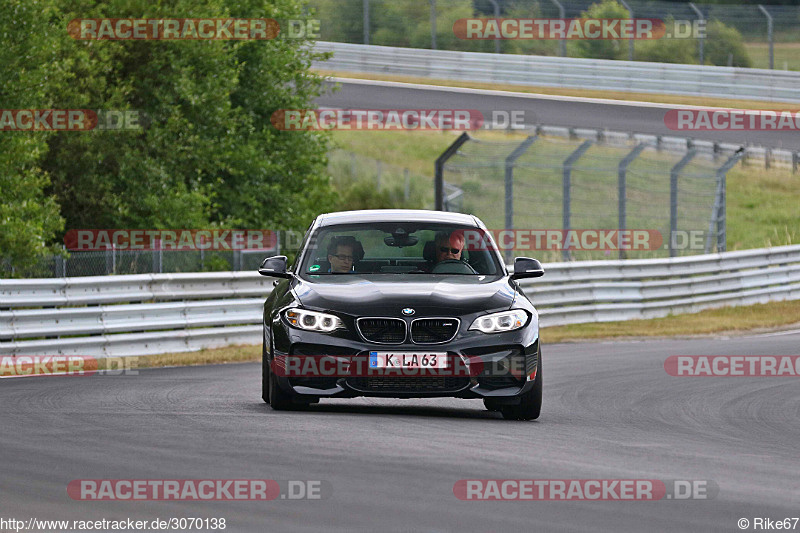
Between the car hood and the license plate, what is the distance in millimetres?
263

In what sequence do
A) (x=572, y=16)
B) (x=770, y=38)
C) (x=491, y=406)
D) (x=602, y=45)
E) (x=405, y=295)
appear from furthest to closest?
(x=602, y=45)
(x=572, y=16)
(x=770, y=38)
(x=491, y=406)
(x=405, y=295)

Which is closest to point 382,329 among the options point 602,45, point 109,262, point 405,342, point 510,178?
point 405,342

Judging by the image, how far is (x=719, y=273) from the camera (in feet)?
80.8

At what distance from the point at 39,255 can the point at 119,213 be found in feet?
15.9

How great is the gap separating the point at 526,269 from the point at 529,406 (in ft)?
4.01

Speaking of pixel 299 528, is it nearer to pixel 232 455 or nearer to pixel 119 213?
pixel 232 455

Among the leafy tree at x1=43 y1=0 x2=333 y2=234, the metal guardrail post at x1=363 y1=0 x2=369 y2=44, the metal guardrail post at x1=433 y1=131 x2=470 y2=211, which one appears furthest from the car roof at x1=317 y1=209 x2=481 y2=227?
the metal guardrail post at x1=363 y1=0 x2=369 y2=44

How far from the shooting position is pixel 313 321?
9.28 meters

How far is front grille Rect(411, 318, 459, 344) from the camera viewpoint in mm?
9156

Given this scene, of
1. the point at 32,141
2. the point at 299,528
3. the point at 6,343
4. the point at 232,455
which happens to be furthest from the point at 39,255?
the point at 299,528

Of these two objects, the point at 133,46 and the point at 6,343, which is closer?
the point at 6,343

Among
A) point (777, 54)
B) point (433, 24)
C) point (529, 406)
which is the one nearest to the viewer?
point (529, 406)

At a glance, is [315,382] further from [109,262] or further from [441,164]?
[441,164]

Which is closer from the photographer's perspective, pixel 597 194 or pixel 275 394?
pixel 275 394
